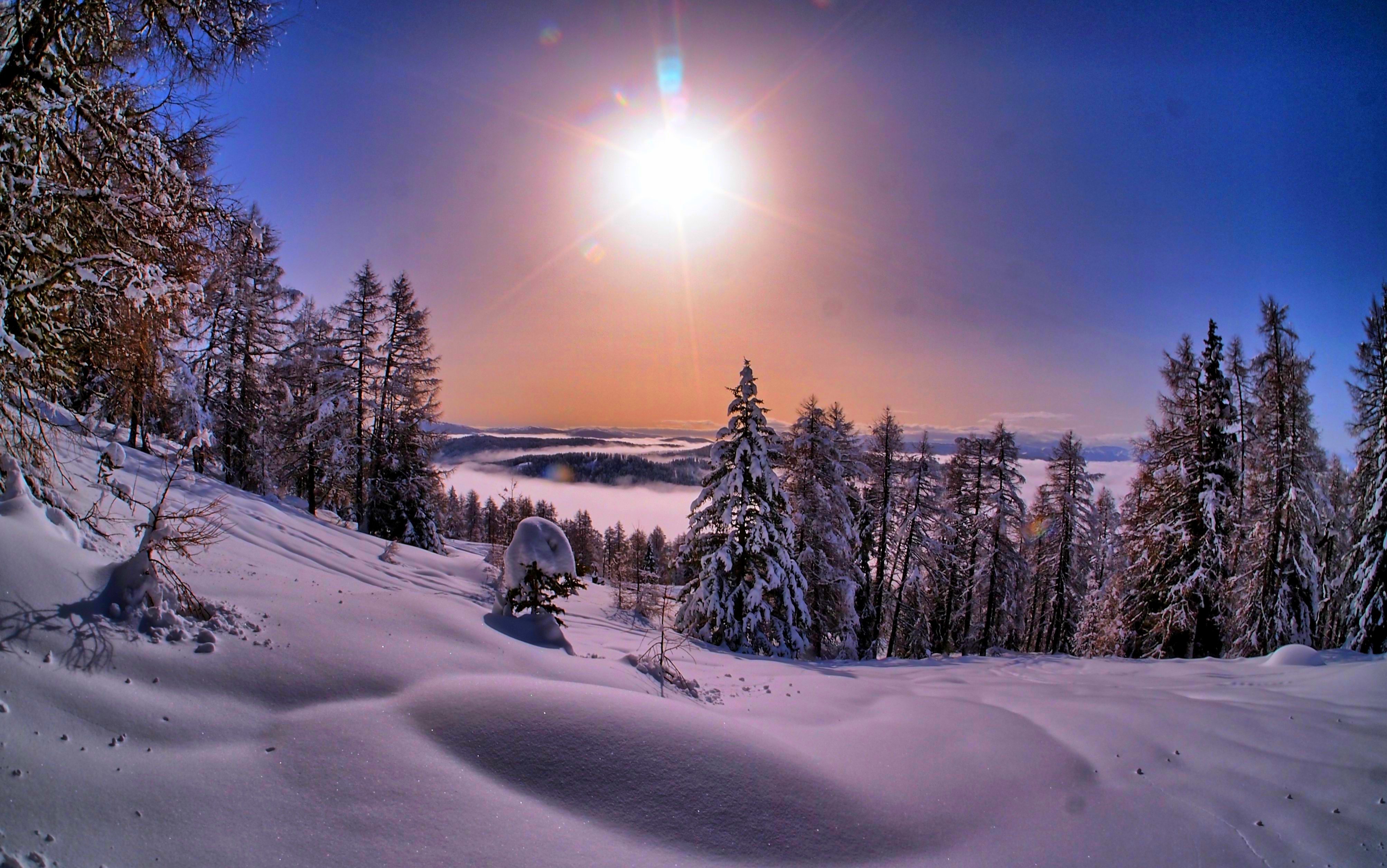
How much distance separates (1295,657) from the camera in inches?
430

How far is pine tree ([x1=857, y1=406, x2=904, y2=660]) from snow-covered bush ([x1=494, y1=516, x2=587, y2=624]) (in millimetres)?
15665

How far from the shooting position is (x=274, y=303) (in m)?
21.9

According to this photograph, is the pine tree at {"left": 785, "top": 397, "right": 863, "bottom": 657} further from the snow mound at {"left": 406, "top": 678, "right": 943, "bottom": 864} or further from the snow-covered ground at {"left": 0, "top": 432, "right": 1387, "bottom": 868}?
the snow mound at {"left": 406, "top": 678, "right": 943, "bottom": 864}

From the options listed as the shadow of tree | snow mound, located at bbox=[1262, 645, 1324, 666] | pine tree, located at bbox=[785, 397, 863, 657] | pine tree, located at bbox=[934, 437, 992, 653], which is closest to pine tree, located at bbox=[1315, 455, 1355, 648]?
snow mound, located at bbox=[1262, 645, 1324, 666]

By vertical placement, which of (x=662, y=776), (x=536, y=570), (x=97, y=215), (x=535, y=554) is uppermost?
(x=97, y=215)

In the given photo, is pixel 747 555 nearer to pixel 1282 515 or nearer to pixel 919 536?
pixel 919 536

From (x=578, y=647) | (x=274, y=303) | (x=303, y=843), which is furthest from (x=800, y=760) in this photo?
(x=274, y=303)

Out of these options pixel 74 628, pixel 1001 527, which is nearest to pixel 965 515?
pixel 1001 527

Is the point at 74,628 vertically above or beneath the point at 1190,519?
beneath

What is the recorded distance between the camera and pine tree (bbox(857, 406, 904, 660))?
22.5m

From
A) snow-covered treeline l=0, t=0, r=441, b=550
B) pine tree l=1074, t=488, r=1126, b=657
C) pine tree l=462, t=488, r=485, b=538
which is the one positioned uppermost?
snow-covered treeline l=0, t=0, r=441, b=550

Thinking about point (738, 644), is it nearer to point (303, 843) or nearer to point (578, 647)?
point (578, 647)

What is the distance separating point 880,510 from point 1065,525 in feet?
31.0

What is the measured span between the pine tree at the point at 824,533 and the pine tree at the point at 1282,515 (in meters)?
11.6
